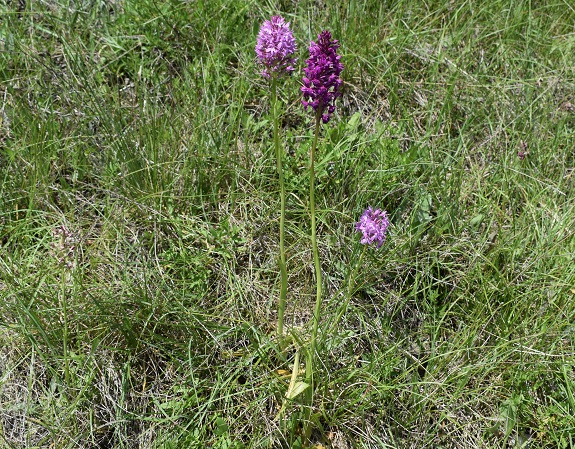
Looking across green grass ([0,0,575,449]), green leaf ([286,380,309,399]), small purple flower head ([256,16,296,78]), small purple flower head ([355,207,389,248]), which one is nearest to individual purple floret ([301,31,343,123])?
small purple flower head ([256,16,296,78])

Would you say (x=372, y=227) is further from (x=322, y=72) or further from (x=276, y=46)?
(x=276, y=46)

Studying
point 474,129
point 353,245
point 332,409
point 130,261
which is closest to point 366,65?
point 474,129

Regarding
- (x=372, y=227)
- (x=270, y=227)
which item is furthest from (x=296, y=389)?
(x=270, y=227)

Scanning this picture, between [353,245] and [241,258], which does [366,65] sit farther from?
[241,258]

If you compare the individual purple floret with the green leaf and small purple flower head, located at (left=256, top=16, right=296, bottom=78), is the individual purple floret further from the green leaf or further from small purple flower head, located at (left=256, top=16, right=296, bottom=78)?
the green leaf

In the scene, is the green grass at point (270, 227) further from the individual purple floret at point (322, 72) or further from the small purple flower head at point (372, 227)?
the individual purple floret at point (322, 72)

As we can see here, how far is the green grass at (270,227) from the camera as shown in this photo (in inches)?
91.9

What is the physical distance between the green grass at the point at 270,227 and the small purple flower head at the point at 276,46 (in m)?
0.94

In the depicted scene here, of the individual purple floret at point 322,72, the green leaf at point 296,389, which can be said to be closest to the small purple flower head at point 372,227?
the individual purple floret at point 322,72

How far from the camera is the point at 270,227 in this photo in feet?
9.14

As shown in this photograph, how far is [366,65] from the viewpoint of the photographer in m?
3.29

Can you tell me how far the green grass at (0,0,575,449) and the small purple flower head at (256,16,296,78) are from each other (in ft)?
3.07

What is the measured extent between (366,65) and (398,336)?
5.07 feet

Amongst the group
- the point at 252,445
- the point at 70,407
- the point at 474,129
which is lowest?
the point at 252,445
